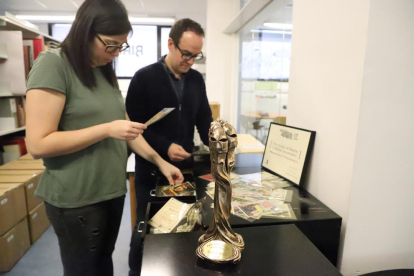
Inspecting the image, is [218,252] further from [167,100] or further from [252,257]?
[167,100]

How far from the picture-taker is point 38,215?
91.7 inches

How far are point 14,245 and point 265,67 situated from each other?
2.37m

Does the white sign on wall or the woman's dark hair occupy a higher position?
the white sign on wall

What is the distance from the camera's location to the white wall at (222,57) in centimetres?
369

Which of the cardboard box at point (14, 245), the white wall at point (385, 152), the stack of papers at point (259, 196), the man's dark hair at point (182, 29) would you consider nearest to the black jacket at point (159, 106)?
the man's dark hair at point (182, 29)

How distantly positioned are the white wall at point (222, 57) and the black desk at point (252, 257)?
3173 millimetres

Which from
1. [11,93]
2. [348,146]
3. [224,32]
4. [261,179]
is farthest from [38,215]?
[224,32]

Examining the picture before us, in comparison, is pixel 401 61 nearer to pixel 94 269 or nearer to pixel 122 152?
pixel 122 152

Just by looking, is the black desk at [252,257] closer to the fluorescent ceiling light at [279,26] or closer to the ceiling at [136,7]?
the fluorescent ceiling light at [279,26]

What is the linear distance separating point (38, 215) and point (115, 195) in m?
1.71

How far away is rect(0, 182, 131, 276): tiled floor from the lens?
74.6 inches

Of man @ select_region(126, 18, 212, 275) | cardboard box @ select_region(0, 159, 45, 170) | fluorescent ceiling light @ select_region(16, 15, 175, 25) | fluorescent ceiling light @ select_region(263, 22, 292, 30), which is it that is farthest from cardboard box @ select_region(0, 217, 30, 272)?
fluorescent ceiling light @ select_region(16, 15, 175, 25)

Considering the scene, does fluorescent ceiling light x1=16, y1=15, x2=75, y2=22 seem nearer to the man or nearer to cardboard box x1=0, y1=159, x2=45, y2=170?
cardboard box x1=0, y1=159, x2=45, y2=170

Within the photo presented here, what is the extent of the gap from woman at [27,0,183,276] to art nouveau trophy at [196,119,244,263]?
391 mm
